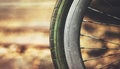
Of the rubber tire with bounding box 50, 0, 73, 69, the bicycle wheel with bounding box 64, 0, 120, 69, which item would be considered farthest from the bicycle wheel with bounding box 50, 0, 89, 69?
the bicycle wheel with bounding box 64, 0, 120, 69

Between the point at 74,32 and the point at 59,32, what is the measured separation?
0.32 ft

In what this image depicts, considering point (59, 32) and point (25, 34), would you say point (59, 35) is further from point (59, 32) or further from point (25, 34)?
point (25, 34)

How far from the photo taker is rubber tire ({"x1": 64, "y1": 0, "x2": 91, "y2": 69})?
1.59 m

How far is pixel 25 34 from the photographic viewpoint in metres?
2.04

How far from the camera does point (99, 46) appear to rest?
1.98 meters

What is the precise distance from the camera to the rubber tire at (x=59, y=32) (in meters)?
1.63

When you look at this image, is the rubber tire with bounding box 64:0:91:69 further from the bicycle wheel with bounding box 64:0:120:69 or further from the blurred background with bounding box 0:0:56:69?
the blurred background with bounding box 0:0:56:69

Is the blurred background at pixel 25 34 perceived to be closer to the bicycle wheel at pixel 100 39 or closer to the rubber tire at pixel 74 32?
the bicycle wheel at pixel 100 39

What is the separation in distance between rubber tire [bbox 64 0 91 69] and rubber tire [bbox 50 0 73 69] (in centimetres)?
3

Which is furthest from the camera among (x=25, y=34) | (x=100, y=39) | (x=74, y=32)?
(x=25, y=34)

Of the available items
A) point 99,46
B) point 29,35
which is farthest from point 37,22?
point 99,46

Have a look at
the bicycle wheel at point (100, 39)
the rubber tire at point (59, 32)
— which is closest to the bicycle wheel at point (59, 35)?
the rubber tire at point (59, 32)

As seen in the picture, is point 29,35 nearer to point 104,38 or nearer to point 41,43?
point 41,43

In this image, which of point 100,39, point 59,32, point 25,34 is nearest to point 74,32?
point 59,32
